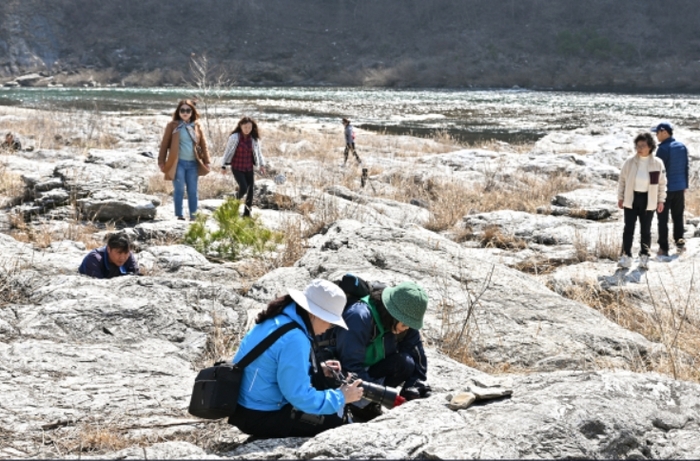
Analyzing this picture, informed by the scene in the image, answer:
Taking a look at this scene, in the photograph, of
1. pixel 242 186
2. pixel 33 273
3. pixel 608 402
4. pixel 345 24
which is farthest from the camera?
pixel 345 24

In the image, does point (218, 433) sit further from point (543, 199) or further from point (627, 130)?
point (627, 130)

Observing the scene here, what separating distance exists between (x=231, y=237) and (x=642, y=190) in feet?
13.7

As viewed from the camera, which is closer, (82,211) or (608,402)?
(608,402)

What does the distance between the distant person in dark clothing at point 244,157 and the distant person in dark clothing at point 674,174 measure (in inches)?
186

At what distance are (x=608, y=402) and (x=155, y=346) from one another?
2.77 meters

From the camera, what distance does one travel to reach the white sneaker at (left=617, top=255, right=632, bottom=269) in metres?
7.98

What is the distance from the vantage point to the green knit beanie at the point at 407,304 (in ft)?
13.2

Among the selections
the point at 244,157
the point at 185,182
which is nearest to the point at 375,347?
the point at 185,182

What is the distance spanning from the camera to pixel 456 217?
34.1 feet

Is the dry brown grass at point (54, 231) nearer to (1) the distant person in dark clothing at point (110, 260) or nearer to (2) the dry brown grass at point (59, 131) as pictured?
(1) the distant person in dark clothing at point (110, 260)

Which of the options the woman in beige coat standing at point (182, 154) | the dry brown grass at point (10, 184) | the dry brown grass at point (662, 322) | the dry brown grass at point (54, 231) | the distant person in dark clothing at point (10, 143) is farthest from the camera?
the distant person in dark clothing at point (10, 143)

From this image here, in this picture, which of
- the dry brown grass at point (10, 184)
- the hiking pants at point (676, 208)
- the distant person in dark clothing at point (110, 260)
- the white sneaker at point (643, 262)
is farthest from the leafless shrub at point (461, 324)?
the dry brown grass at point (10, 184)

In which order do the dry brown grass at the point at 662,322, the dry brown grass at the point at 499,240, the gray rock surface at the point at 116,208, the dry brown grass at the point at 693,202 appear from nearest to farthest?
1. the dry brown grass at the point at 662,322
2. the dry brown grass at the point at 499,240
3. the gray rock surface at the point at 116,208
4. the dry brown grass at the point at 693,202

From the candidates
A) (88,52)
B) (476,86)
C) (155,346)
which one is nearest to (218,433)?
(155,346)
